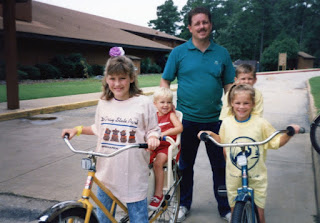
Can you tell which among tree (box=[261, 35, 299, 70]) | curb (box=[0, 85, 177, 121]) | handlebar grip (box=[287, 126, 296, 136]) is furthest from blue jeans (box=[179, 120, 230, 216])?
tree (box=[261, 35, 299, 70])

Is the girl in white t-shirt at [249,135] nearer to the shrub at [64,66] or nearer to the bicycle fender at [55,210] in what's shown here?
the bicycle fender at [55,210]

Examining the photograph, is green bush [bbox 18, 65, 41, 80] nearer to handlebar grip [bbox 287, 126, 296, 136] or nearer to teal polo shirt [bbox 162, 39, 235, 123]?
teal polo shirt [bbox 162, 39, 235, 123]

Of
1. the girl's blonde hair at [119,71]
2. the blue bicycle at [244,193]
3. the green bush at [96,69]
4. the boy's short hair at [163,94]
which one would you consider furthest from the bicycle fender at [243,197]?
the green bush at [96,69]

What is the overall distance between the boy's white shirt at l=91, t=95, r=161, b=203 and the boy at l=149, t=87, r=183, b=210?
30 cm

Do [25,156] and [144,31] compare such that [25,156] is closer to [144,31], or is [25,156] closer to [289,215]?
[289,215]

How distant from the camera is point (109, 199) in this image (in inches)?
96.7

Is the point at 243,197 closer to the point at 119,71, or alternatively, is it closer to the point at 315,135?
the point at 119,71

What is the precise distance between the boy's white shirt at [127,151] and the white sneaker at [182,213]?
46.9 inches

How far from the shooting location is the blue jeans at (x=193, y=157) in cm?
333

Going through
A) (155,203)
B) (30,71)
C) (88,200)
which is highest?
(30,71)

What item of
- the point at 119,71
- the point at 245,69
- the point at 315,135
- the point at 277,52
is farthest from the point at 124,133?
the point at 277,52

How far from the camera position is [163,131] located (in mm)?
3098

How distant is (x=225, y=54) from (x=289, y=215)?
6.24 ft

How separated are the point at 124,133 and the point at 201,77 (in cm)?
121
